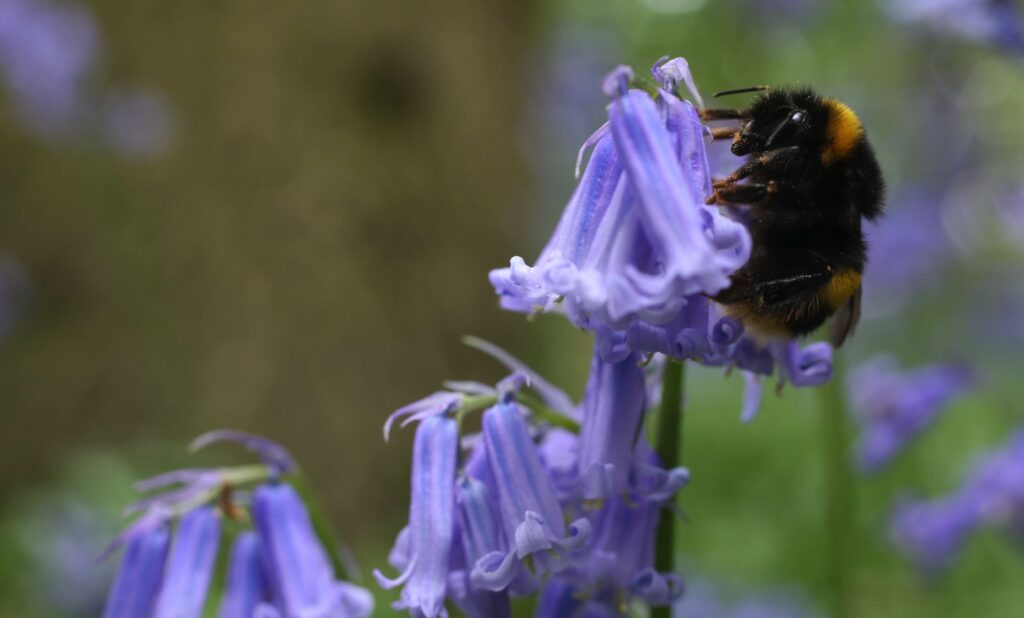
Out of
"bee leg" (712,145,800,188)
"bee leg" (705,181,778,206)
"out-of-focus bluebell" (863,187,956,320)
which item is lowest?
"bee leg" (705,181,778,206)

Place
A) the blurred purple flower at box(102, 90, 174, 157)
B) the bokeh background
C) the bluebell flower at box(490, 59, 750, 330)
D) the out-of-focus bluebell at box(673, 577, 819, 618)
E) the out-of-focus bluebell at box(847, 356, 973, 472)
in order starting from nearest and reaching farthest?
the bluebell flower at box(490, 59, 750, 330), the out-of-focus bluebell at box(847, 356, 973, 472), the out-of-focus bluebell at box(673, 577, 819, 618), the blurred purple flower at box(102, 90, 174, 157), the bokeh background

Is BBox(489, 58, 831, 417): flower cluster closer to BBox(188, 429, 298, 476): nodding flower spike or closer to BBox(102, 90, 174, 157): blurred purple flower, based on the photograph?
BBox(188, 429, 298, 476): nodding flower spike

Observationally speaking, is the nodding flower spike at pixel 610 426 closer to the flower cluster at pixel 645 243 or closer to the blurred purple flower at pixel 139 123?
the flower cluster at pixel 645 243

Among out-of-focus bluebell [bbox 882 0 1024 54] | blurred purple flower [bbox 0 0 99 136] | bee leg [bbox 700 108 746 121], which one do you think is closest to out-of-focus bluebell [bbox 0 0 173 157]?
blurred purple flower [bbox 0 0 99 136]

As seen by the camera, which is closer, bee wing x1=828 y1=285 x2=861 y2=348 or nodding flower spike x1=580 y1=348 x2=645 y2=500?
nodding flower spike x1=580 y1=348 x2=645 y2=500

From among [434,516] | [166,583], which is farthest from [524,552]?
[166,583]

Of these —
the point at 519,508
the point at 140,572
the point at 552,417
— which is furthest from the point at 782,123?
the point at 140,572

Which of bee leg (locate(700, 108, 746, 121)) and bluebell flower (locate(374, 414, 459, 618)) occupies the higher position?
bee leg (locate(700, 108, 746, 121))

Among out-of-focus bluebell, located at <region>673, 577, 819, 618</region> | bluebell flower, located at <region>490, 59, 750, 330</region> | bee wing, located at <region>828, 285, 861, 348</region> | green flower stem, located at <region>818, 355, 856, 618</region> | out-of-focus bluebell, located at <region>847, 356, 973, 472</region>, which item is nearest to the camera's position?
bluebell flower, located at <region>490, 59, 750, 330</region>
